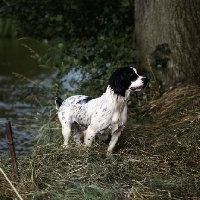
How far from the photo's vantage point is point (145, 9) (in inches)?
313

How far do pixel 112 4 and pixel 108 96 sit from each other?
3.52m

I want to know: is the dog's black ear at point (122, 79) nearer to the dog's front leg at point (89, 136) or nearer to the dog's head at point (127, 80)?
the dog's head at point (127, 80)

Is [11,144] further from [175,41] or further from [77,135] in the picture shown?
[175,41]

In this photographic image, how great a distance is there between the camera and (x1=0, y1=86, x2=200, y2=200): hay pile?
15.0 ft

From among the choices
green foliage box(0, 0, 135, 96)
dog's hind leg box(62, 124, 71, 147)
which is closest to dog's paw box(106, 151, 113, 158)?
dog's hind leg box(62, 124, 71, 147)

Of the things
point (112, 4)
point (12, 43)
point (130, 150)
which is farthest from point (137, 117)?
point (12, 43)

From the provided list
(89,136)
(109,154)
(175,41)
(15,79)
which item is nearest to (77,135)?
(89,136)

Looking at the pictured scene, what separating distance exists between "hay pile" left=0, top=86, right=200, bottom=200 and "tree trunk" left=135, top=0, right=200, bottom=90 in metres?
0.98

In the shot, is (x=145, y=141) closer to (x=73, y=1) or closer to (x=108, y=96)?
(x=108, y=96)

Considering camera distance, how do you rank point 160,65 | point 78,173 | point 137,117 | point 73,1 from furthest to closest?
point 73,1 → point 160,65 → point 137,117 → point 78,173

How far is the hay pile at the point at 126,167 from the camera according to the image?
4562mm

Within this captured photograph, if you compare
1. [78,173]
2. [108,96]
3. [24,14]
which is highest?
[24,14]

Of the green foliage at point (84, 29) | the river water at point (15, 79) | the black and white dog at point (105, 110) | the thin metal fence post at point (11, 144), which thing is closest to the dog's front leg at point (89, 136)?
the black and white dog at point (105, 110)

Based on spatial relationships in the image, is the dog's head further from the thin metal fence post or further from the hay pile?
the thin metal fence post
